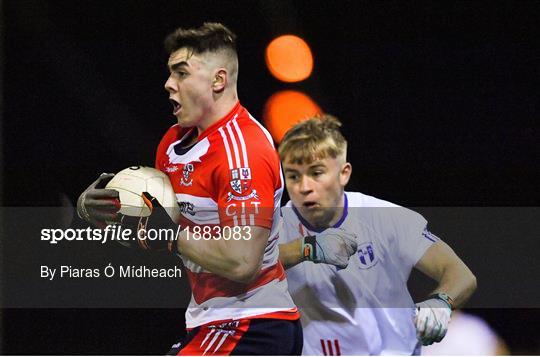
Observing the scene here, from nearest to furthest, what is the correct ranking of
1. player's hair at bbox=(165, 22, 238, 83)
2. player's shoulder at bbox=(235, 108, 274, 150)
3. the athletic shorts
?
the athletic shorts, player's shoulder at bbox=(235, 108, 274, 150), player's hair at bbox=(165, 22, 238, 83)

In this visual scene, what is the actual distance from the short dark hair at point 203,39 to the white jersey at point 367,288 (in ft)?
3.09

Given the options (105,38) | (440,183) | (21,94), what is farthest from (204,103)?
(440,183)

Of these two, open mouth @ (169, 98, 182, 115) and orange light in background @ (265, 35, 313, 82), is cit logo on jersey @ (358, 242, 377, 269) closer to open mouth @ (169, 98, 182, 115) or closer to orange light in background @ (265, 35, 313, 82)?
orange light in background @ (265, 35, 313, 82)

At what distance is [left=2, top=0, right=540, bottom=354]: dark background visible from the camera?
4.22 metres

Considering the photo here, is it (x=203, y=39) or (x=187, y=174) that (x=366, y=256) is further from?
(x=203, y=39)

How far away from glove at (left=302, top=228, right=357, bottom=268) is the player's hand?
96cm

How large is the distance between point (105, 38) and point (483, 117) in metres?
1.95

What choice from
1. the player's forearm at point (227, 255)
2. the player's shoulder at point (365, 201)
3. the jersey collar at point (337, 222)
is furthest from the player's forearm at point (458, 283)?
the player's forearm at point (227, 255)

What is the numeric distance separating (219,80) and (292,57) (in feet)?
1.39

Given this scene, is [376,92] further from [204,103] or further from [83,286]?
[83,286]

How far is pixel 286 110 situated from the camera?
4203 millimetres

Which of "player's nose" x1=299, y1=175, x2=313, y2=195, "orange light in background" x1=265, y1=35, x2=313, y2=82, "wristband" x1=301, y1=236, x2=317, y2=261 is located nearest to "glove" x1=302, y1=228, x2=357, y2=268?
"wristband" x1=301, y1=236, x2=317, y2=261

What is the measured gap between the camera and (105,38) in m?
4.25

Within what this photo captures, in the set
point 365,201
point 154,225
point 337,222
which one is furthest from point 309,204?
point 154,225
